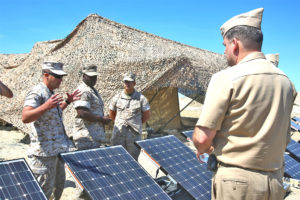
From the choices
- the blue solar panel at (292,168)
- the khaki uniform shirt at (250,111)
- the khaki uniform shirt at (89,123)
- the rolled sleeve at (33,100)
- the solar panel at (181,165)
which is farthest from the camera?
the blue solar panel at (292,168)

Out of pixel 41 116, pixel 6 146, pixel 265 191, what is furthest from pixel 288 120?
pixel 6 146

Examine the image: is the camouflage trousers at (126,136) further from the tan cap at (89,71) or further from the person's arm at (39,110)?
the person's arm at (39,110)

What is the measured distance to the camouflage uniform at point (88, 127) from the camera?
4.29 metres

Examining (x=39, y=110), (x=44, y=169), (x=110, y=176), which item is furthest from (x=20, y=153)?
(x=110, y=176)

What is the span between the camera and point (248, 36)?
2.03m

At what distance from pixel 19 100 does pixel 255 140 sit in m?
9.44

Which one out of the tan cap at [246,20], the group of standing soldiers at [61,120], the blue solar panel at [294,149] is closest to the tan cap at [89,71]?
the group of standing soldiers at [61,120]

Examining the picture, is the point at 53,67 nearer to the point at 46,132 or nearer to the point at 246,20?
the point at 46,132

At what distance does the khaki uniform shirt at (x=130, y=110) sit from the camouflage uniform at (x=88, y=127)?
28.2 inches

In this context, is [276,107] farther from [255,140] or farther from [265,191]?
[265,191]

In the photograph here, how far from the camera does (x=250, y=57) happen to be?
2.02 meters

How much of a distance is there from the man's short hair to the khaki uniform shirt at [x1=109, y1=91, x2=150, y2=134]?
3.24 meters

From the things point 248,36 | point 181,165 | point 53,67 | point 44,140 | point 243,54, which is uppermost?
point 248,36

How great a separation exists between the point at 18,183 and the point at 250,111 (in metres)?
2.21
